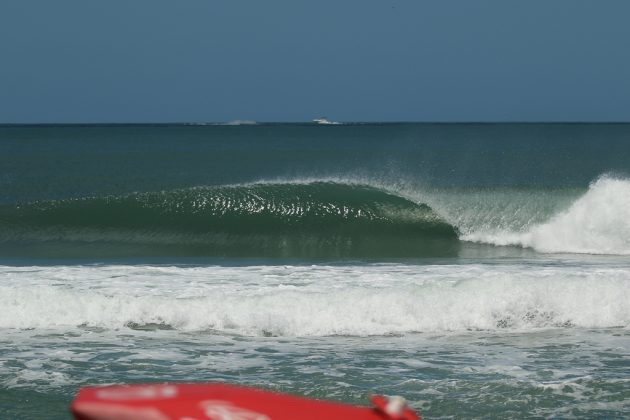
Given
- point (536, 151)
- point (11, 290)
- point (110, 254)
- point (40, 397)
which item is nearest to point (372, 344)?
point (40, 397)

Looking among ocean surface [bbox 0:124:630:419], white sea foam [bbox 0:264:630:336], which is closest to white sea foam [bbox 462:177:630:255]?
ocean surface [bbox 0:124:630:419]

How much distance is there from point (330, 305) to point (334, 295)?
33 cm

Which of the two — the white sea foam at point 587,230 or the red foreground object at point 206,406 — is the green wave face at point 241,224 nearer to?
the white sea foam at point 587,230

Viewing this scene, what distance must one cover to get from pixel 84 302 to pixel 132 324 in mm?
675

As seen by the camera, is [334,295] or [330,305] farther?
[334,295]

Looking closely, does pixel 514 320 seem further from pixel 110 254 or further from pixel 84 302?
pixel 110 254

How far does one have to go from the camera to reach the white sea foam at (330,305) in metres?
9.38

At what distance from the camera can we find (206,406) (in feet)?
12.1

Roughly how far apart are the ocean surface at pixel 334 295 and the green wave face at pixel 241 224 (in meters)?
0.06

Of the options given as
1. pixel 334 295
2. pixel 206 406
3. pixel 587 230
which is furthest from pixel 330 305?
pixel 587 230

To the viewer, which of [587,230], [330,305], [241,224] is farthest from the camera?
[241,224]

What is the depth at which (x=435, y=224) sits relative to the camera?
19.2 m

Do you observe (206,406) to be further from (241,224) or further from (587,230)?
(241,224)

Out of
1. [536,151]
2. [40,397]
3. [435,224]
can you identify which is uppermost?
[536,151]
